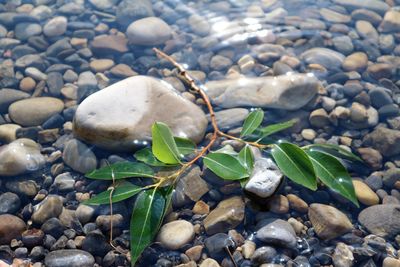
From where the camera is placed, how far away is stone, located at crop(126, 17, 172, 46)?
10.6 feet

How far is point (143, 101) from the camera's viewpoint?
253 cm

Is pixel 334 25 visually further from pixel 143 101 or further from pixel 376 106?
pixel 143 101

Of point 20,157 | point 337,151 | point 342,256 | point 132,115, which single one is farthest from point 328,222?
point 20,157

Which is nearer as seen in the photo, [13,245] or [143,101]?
[13,245]

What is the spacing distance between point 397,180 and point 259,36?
145cm

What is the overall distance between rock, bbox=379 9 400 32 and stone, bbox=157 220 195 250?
226 cm

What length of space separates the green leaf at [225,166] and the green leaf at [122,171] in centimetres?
31

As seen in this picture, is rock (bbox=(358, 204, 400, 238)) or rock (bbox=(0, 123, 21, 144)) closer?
rock (bbox=(358, 204, 400, 238))

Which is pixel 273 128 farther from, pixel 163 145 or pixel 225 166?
pixel 163 145

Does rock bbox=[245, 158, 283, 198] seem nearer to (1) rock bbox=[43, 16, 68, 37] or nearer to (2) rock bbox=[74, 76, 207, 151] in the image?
(2) rock bbox=[74, 76, 207, 151]

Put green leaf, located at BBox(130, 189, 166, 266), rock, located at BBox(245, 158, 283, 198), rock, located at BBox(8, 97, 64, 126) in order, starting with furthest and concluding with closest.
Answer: rock, located at BBox(8, 97, 64, 126)
rock, located at BBox(245, 158, 283, 198)
green leaf, located at BBox(130, 189, 166, 266)

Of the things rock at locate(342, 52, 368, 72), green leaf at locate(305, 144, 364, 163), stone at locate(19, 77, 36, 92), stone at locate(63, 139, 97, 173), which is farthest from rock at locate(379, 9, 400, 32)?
stone at locate(19, 77, 36, 92)

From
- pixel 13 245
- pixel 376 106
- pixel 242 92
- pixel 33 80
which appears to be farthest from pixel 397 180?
pixel 33 80

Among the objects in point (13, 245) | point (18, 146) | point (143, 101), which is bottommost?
point (13, 245)
